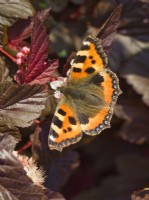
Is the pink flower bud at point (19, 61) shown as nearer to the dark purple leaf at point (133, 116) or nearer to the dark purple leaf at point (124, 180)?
the dark purple leaf at point (133, 116)

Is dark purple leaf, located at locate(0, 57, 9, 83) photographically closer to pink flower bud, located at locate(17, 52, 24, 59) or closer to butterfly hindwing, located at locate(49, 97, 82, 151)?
pink flower bud, located at locate(17, 52, 24, 59)

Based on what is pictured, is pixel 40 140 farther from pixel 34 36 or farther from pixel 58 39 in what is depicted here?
pixel 58 39

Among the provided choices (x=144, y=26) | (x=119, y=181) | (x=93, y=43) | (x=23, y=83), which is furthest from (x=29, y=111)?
(x=119, y=181)

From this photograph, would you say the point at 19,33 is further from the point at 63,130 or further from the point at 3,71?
the point at 63,130

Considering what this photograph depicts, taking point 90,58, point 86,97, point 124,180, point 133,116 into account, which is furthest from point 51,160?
point 124,180

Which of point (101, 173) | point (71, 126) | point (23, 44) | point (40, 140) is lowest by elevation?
point (101, 173)

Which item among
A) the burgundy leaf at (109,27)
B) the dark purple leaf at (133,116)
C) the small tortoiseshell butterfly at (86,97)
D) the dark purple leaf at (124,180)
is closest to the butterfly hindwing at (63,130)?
the small tortoiseshell butterfly at (86,97)
